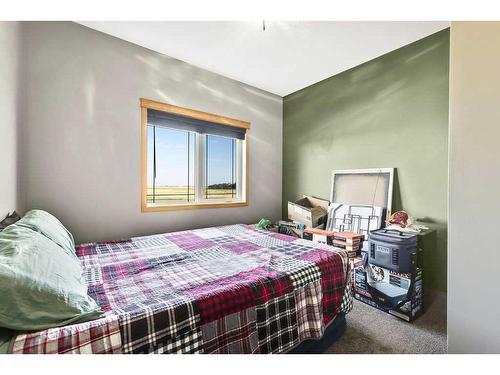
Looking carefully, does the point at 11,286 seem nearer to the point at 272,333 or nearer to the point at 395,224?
the point at 272,333

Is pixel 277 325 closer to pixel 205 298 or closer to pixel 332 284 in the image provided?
pixel 205 298

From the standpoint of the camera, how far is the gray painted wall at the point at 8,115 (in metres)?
1.46

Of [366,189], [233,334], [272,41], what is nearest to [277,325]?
[233,334]

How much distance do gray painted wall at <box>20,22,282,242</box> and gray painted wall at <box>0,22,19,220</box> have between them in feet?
0.79

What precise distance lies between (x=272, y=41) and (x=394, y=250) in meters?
2.34

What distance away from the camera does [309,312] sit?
136cm

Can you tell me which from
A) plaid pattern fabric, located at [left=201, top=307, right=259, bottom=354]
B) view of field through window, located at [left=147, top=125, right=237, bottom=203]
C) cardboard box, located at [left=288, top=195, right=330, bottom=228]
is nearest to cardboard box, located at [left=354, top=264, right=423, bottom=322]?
cardboard box, located at [left=288, top=195, right=330, bottom=228]

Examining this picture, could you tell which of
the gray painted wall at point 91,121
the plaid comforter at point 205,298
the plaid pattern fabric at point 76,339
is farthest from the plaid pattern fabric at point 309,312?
the gray painted wall at point 91,121

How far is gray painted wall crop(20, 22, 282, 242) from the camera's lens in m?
1.97

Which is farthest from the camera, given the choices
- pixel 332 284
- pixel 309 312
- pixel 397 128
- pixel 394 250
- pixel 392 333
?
pixel 397 128

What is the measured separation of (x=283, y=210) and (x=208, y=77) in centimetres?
233

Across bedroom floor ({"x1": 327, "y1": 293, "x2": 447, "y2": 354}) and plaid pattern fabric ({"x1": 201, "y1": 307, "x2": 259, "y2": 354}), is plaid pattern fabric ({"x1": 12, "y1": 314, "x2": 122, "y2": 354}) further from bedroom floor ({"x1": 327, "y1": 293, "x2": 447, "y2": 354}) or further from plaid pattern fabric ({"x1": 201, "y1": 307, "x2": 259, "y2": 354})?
bedroom floor ({"x1": 327, "y1": 293, "x2": 447, "y2": 354})

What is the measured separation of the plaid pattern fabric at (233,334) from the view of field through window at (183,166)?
6.53 feet
